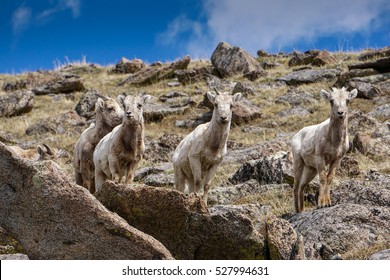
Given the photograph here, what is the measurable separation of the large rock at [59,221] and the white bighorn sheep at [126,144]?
5341 millimetres

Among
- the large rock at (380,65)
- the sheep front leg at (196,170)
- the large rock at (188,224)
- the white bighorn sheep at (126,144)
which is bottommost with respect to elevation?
the large rock at (188,224)

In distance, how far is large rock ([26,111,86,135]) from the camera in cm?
2800

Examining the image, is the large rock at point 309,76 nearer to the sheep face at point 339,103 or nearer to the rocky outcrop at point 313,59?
the rocky outcrop at point 313,59

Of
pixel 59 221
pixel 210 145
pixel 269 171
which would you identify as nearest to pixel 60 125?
pixel 269 171

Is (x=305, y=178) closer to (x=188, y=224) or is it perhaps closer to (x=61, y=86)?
(x=188, y=224)

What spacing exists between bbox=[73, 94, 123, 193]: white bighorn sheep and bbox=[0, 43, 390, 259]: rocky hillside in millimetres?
1640

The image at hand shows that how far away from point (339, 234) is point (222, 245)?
2297 millimetres

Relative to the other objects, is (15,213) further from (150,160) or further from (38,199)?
Result: (150,160)

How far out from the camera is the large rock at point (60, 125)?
1102 inches

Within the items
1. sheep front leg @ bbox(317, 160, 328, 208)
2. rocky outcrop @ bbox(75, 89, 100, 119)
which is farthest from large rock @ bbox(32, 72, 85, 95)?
sheep front leg @ bbox(317, 160, 328, 208)

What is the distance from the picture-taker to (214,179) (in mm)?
18062

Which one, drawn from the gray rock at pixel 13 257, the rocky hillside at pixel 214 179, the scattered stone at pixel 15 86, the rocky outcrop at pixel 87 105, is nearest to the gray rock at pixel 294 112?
the rocky hillside at pixel 214 179

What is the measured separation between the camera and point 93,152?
48.0 feet
